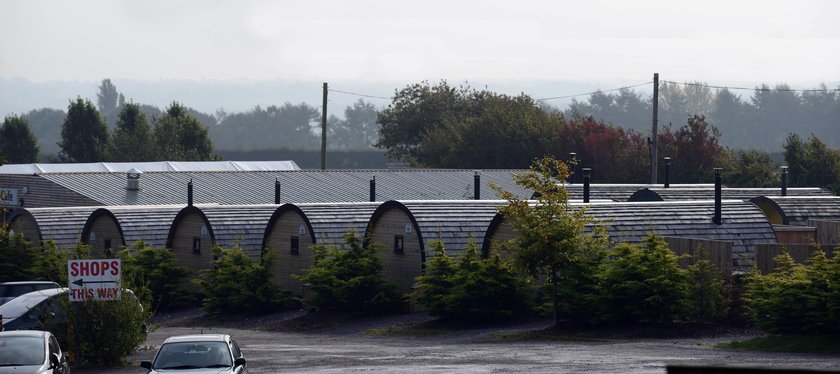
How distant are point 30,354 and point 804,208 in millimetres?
34531

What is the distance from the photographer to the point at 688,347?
1112 inches

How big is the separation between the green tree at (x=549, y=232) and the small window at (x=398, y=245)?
24.9 ft

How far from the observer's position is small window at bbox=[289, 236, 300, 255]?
44281 millimetres

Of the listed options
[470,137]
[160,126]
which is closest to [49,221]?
[470,137]

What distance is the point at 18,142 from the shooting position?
112 m

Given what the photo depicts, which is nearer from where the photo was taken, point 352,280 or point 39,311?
point 39,311

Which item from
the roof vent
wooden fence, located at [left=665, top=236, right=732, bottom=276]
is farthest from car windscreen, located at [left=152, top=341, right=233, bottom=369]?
the roof vent

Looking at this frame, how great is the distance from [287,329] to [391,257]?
13.3 feet

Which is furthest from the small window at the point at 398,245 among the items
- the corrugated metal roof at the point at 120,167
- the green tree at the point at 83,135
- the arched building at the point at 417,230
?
the green tree at the point at 83,135

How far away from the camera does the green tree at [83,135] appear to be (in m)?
116

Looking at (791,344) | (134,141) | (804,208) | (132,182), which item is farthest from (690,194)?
(134,141)

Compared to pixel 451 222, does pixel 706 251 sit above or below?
below

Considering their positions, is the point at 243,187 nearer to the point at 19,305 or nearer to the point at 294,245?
the point at 294,245

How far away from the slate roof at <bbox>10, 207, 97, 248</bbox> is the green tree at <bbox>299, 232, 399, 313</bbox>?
12.8 metres
